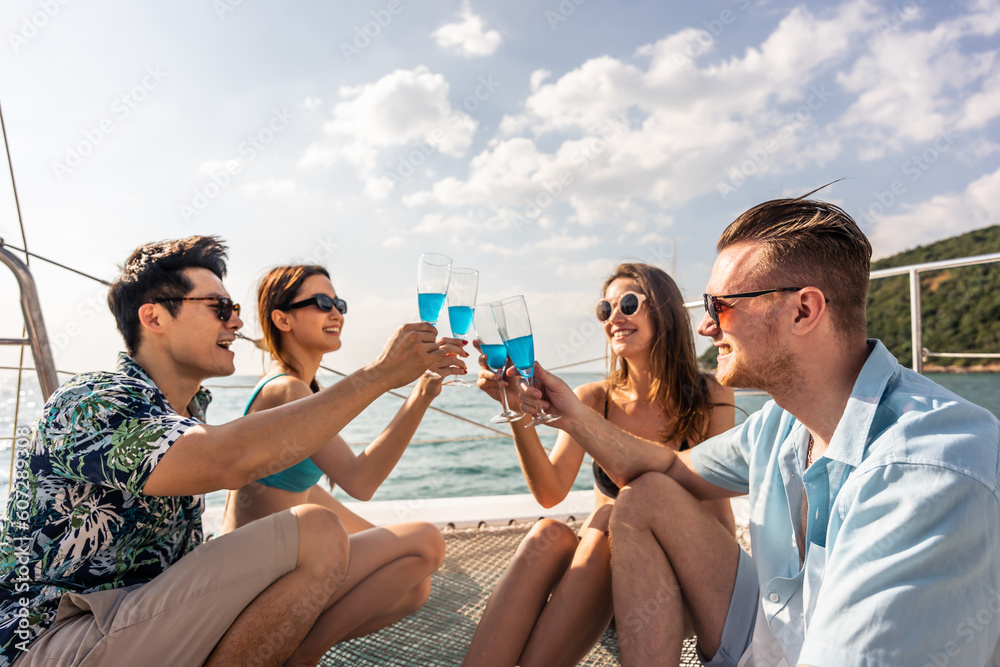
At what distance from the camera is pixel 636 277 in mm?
2988

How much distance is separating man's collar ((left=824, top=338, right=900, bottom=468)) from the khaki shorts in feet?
5.37


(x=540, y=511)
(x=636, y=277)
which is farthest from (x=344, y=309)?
(x=540, y=511)

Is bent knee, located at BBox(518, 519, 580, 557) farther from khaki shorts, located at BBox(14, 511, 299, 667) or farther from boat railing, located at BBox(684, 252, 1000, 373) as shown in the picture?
boat railing, located at BBox(684, 252, 1000, 373)

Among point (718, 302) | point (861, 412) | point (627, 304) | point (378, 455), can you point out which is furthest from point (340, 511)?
point (861, 412)

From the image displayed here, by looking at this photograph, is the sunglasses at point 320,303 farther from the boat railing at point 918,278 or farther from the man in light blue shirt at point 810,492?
the boat railing at point 918,278

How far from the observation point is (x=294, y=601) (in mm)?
1890

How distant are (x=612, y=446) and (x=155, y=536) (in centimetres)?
155

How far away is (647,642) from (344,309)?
2.17 metres

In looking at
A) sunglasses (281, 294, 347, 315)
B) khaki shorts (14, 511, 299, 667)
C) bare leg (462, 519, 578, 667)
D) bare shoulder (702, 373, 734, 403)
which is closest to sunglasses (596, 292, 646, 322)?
bare shoulder (702, 373, 734, 403)

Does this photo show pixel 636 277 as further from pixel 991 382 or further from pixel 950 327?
pixel 991 382

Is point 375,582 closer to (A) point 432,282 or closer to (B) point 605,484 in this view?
(B) point 605,484

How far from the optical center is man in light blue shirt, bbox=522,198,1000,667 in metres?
1.03

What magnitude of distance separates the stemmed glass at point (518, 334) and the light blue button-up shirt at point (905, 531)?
101 centimetres
